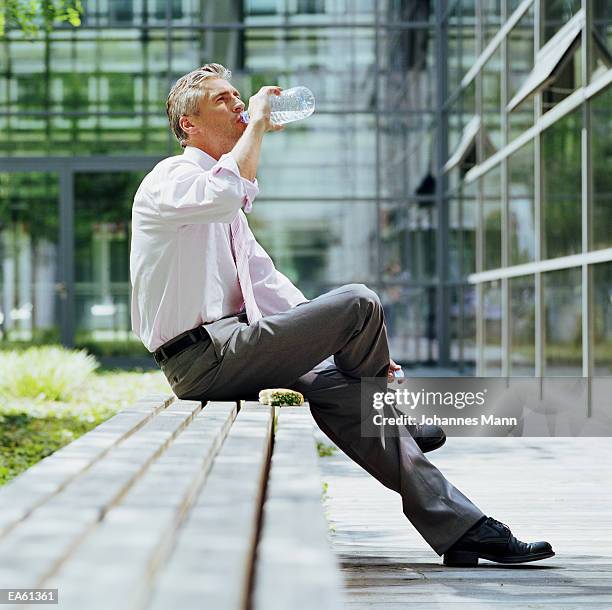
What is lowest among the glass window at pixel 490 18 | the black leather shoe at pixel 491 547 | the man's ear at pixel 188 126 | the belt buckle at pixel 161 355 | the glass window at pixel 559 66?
the black leather shoe at pixel 491 547

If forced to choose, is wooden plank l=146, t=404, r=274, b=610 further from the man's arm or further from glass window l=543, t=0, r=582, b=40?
glass window l=543, t=0, r=582, b=40

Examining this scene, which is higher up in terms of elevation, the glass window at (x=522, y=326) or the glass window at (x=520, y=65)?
the glass window at (x=520, y=65)

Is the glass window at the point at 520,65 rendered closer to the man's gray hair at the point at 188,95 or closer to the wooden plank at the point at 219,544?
the man's gray hair at the point at 188,95

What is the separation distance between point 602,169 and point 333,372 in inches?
194

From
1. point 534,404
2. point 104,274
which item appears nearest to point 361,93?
point 104,274

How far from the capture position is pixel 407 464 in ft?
11.2

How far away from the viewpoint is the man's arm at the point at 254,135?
3.21 metres

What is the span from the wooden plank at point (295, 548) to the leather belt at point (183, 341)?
1135mm

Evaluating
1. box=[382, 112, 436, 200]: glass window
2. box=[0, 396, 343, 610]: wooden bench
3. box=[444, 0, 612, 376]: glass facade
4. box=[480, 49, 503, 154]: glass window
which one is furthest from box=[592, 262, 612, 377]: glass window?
box=[382, 112, 436, 200]: glass window

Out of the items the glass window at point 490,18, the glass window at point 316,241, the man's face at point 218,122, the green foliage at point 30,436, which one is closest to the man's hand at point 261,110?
the man's face at point 218,122

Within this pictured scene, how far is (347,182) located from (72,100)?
402cm

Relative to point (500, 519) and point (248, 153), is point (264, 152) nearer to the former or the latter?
point (500, 519)

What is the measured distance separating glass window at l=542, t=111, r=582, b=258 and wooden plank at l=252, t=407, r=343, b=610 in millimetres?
6621

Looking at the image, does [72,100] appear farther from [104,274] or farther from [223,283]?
[223,283]
